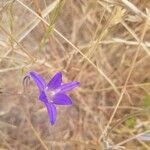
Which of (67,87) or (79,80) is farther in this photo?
(79,80)

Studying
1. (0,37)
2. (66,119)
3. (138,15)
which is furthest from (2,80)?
(138,15)

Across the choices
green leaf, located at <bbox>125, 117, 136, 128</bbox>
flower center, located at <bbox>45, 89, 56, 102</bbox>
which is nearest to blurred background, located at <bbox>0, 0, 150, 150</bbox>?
green leaf, located at <bbox>125, 117, 136, 128</bbox>

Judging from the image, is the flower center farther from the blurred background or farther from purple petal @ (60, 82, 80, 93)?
the blurred background

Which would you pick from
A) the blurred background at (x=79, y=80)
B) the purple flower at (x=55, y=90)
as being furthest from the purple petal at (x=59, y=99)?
the blurred background at (x=79, y=80)

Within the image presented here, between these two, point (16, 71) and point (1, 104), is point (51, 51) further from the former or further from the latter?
point (1, 104)

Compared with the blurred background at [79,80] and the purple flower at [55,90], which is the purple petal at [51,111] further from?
the blurred background at [79,80]

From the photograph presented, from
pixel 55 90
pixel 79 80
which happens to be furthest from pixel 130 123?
pixel 55 90

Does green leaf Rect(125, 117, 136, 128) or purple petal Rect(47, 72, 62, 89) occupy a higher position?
purple petal Rect(47, 72, 62, 89)

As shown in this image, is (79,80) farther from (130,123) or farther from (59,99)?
(59,99)

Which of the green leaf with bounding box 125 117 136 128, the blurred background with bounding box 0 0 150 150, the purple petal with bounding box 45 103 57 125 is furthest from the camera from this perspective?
the green leaf with bounding box 125 117 136 128
